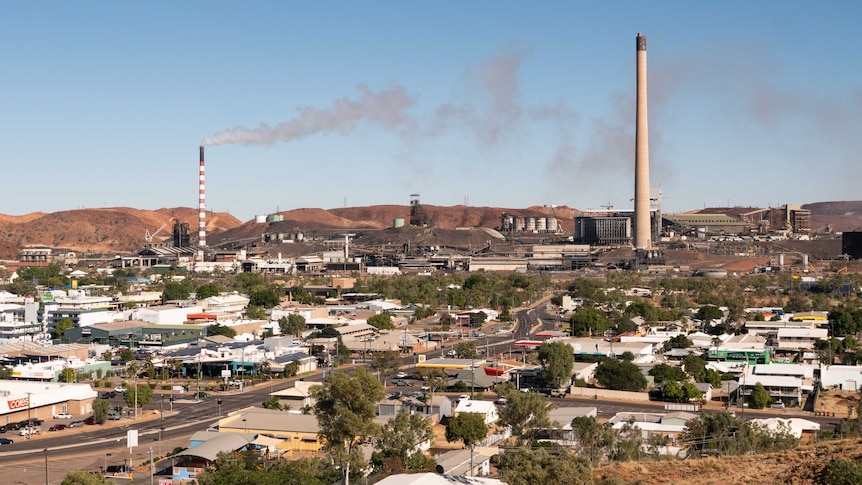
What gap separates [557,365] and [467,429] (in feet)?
28.5

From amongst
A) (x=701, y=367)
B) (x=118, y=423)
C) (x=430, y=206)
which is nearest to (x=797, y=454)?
(x=701, y=367)

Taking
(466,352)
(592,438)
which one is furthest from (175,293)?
(592,438)

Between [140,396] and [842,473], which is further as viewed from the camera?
[140,396]

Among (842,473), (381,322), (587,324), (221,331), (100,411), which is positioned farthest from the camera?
(381,322)

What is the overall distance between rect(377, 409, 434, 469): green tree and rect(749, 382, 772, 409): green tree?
1072 cm

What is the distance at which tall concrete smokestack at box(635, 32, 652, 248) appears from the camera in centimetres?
8131

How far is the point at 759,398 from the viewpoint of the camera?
29.0 m

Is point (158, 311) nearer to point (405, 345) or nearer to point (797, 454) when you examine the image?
point (405, 345)

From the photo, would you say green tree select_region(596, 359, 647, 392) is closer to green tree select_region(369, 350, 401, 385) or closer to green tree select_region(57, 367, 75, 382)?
green tree select_region(369, 350, 401, 385)

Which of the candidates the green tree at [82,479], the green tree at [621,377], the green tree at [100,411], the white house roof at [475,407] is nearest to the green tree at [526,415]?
the white house roof at [475,407]

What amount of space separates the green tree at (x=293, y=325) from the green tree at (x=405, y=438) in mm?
24314

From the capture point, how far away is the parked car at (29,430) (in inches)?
1036

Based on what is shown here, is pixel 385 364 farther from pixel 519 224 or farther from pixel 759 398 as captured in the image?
pixel 519 224

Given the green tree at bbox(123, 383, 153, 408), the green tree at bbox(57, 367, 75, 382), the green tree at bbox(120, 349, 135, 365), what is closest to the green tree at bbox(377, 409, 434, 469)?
the green tree at bbox(123, 383, 153, 408)
